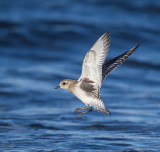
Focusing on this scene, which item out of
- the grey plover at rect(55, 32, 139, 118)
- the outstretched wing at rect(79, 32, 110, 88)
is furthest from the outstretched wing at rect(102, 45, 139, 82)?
the outstretched wing at rect(79, 32, 110, 88)

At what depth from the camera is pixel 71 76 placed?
40.7 ft

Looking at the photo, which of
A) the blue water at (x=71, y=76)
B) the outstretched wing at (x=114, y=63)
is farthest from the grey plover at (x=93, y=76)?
the blue water at (x=71, y=76)

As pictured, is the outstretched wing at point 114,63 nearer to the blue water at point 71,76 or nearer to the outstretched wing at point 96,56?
the outstretched wing at point 96,56

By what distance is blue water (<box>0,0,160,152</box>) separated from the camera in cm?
730

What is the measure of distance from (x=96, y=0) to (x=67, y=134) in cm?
1269

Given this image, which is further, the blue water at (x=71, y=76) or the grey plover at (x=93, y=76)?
the blue water at (x=71, y=76)

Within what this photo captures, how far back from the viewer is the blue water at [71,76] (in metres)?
7.30

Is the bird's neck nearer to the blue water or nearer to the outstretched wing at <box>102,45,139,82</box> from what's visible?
the outstretched wing at <box>102,45,139,82</box>

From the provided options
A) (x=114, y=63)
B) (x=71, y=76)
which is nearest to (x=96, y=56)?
(x=114, y=63)

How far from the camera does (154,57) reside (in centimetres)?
1433

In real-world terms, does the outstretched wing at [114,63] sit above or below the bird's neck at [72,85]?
above

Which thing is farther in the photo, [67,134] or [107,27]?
[107,27]

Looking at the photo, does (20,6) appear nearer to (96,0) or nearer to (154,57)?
(96,0)

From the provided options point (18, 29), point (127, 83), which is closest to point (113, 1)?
point (18, 29)
